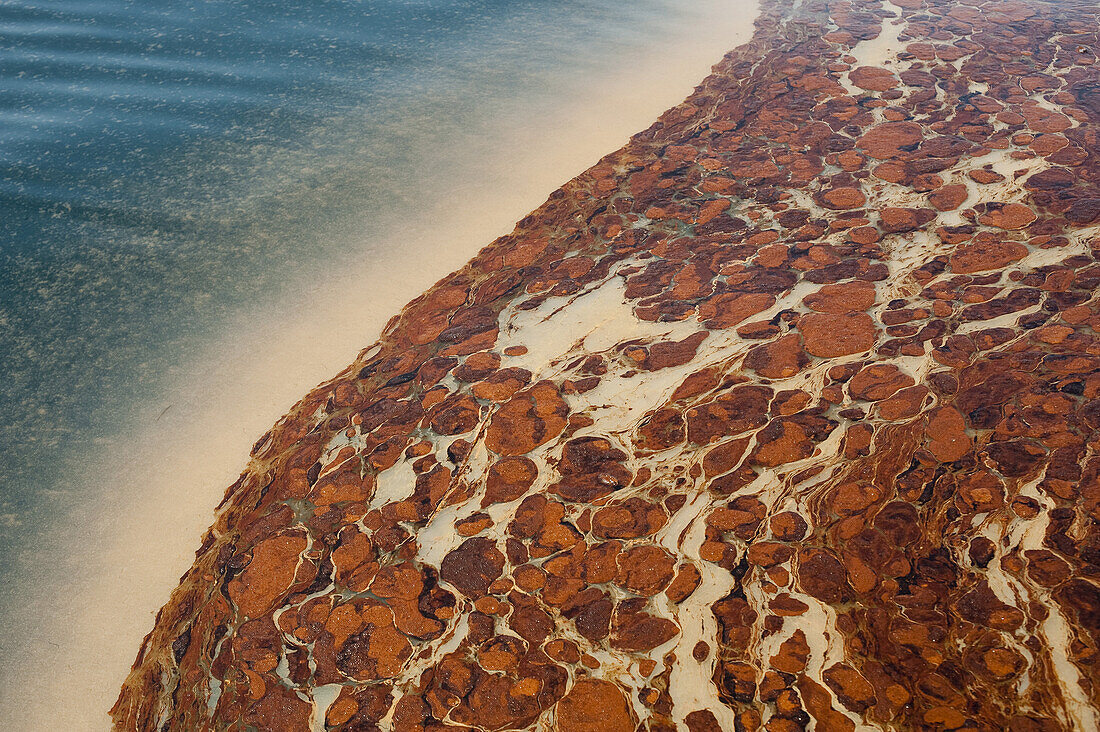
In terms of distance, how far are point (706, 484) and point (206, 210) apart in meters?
1.58

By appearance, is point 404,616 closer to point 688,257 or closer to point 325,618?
point 325,618

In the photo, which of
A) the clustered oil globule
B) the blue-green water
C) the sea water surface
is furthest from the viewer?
the blue-green water

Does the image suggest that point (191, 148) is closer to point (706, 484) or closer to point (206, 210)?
point (206, 210)

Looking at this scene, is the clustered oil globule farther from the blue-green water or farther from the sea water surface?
the blue-green water

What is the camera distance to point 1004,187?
2002 mm

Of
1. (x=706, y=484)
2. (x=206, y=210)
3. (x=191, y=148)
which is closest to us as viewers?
(x=706, y=484)

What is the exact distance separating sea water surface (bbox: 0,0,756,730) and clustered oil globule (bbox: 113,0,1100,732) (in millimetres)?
133

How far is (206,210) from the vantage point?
2082 millimetres

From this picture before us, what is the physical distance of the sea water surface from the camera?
4.76ft

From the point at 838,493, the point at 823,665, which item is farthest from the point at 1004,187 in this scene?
the point at 823,665

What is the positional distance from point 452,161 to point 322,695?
1576 millimetres

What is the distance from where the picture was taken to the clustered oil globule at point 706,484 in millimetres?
1188

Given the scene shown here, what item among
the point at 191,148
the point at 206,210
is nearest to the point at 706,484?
the point at 206,210

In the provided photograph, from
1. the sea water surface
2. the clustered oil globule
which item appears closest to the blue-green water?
the sea water surface
